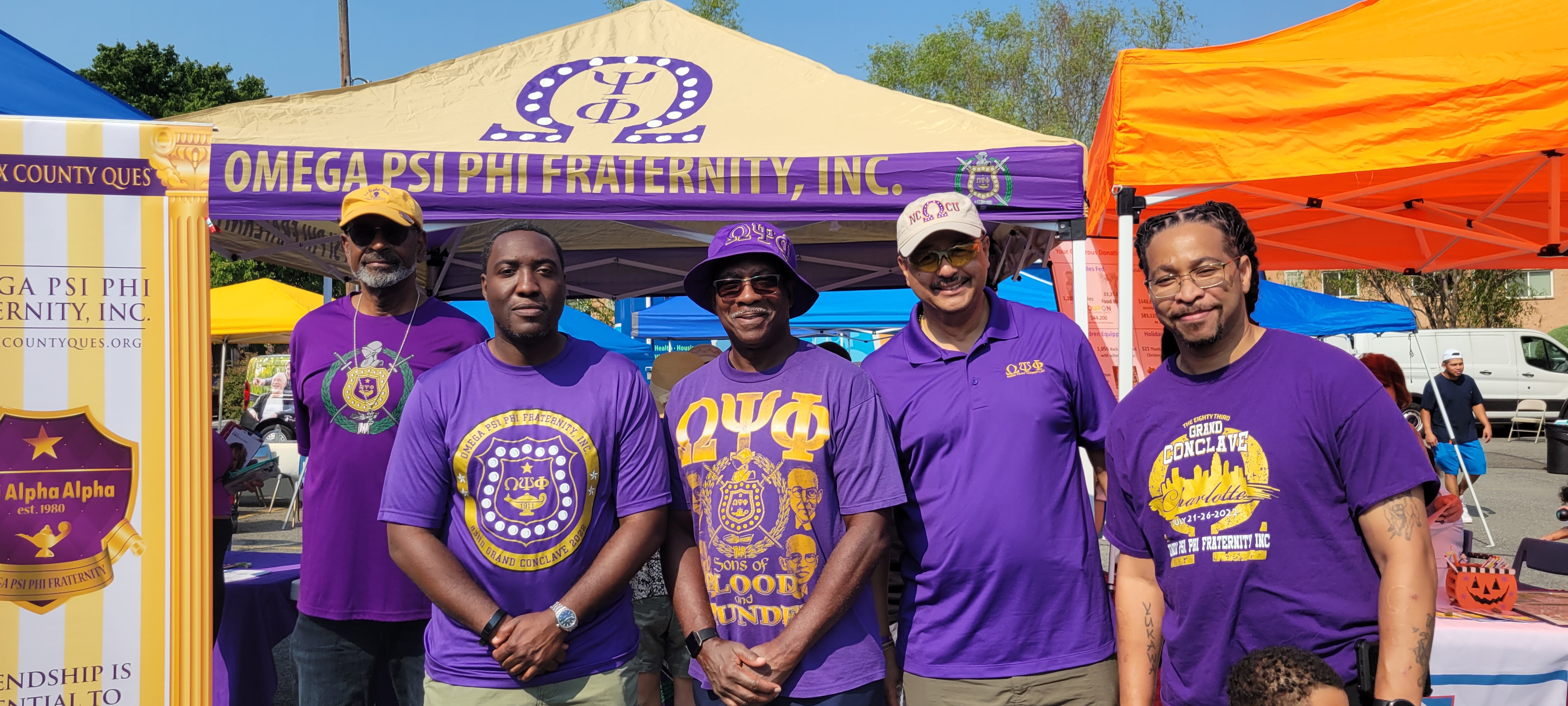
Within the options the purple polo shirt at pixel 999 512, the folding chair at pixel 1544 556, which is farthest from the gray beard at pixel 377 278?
the folding chair at pixel 1544 556

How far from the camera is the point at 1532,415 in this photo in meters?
18.6

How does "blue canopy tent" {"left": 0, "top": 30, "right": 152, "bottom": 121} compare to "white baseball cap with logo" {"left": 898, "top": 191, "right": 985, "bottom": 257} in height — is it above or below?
above

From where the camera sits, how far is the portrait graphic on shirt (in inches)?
77.0

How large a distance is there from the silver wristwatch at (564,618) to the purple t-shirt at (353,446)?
0.75 metres

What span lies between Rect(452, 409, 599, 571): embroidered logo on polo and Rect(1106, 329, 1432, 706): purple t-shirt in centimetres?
133

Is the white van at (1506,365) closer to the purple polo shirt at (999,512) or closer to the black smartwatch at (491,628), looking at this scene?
the purple polo shirt at (999,512)

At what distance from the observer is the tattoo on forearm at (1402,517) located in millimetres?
1854

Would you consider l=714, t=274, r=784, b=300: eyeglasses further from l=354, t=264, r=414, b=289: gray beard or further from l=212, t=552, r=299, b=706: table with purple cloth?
l=212, t=552, r=299, b=706: table with purple cloth

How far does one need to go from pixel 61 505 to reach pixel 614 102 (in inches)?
93.9

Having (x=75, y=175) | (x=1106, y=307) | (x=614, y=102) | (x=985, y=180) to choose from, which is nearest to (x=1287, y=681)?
(x=985, y=180)

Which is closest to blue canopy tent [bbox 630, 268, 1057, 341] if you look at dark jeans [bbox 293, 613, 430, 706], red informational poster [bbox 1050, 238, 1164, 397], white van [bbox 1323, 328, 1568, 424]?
red informational poster [bbox 1050, 238, 1164, 397]

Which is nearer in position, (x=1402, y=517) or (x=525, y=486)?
(x=1402, y=517)

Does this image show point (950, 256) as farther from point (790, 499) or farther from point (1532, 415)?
point (1532, 415)

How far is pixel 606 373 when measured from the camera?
2361mm
